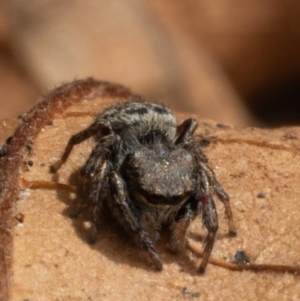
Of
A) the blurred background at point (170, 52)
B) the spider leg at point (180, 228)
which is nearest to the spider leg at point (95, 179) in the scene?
the spider leg at point (180, 228)

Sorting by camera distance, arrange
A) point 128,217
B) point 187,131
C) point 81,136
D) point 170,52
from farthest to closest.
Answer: point 170,52 < point 187,131 < point 81,136 < point 128,217

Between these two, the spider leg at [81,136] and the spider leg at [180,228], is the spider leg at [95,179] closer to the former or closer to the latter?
the spider leg at [81,136]

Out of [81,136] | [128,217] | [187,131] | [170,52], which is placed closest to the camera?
[128,217]

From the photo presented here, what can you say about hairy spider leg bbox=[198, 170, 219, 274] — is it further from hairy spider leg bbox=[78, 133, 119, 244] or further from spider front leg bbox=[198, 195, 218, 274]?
hairy spider leg bbox=[78, 133, 119, 244]

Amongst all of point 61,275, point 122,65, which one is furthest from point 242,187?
point 122,65

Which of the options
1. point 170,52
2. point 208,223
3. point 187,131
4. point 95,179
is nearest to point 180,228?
point 208,223

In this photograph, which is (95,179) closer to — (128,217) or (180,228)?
(128,217)

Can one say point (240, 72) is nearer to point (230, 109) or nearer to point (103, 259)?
point (230, 109)
